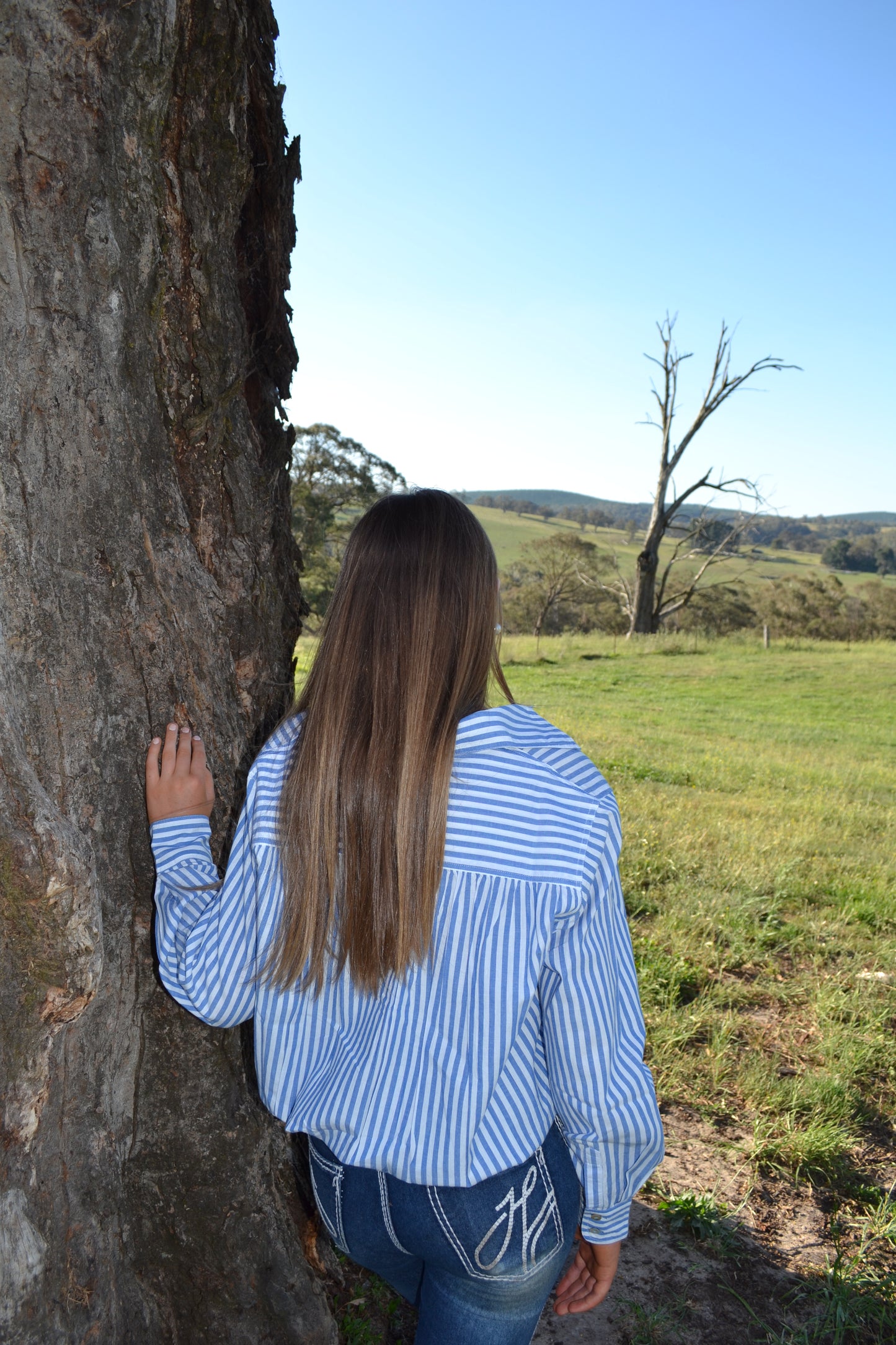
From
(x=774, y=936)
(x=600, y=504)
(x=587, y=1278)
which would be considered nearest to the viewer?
→ (x=587, y=1278)

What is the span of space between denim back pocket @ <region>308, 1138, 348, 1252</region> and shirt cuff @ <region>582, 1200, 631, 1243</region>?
43 cm

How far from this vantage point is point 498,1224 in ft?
4.48

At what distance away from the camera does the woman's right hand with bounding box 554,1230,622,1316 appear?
5.05ft

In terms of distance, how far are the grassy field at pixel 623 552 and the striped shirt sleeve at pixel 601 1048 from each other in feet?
153

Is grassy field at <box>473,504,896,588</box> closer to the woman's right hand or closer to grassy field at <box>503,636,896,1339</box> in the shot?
grassy field at <box>503,636,896,1339</box>

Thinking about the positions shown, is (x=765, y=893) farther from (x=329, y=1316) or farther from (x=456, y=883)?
(x=456, y=883)

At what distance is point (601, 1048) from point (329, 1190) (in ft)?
1.93

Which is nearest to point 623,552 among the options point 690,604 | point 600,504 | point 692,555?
point 690,604

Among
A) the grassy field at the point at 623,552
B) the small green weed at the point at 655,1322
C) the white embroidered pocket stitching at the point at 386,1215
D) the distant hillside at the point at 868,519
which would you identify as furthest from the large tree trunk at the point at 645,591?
the distant hillside at the point at 868,519

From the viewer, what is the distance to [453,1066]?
53.4 inches

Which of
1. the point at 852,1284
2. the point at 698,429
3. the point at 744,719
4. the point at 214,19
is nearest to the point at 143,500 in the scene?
the point at 214,19

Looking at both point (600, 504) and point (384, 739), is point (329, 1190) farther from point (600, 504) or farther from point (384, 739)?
point (600, 504)

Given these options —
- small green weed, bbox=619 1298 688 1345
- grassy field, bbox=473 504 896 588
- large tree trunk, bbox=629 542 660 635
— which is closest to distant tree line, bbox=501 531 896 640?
large tree trunk, bbox=629 542 660 635

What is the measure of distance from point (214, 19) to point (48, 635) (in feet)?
3.91
